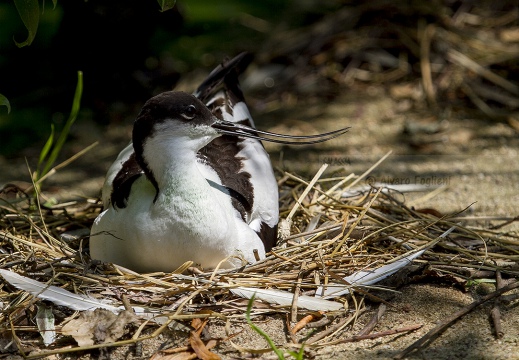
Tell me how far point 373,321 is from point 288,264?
55 cm

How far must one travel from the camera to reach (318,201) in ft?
12.8

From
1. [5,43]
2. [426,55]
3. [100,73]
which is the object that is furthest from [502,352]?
[5,43]

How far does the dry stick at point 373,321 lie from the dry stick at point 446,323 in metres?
0.20

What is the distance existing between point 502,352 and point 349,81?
12.7 feet

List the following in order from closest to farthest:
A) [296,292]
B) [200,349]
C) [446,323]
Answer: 1. [200,349]
2. [446,323]
3. [296,292]

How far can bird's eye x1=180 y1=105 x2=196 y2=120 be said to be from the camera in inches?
123

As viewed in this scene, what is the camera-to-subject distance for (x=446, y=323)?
283 centimetres

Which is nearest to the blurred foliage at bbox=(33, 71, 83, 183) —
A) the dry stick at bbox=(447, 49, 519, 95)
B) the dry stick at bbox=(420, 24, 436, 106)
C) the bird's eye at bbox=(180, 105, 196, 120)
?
the bird's eye at bbox=(180, 105, 196, 120)

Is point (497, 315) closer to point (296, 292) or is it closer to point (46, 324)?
point (296, 292)

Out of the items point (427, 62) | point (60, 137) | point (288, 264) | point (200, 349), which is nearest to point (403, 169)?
point (427, 62)

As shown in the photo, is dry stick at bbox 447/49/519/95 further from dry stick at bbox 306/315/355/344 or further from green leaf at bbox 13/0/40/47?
green leaf at bbox 13/0/40/47

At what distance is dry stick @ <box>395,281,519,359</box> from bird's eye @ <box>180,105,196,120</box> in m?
1.28

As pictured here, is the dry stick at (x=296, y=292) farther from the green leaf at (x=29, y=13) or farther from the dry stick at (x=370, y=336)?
the green leaf at (x=29, y=13)

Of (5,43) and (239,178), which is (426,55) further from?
(5,43)
